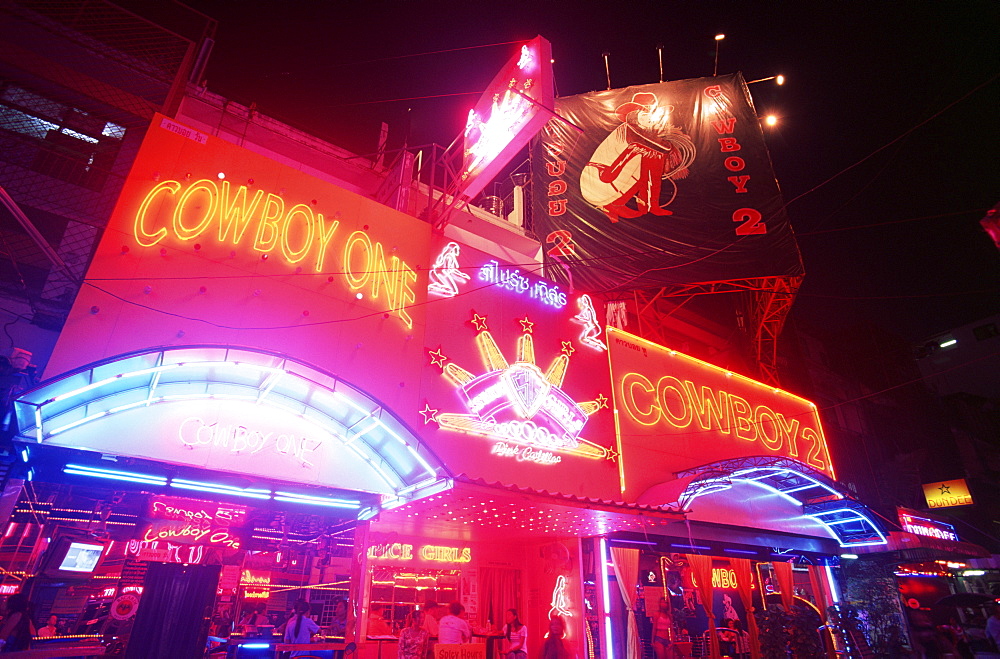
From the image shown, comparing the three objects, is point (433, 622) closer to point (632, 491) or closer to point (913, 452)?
point (632, 491)

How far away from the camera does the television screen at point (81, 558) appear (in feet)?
36.5

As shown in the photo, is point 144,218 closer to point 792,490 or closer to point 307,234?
point 307,234

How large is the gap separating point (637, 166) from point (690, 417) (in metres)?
7.39

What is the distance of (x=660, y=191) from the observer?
12.1 meters

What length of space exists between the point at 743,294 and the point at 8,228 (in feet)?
67.3

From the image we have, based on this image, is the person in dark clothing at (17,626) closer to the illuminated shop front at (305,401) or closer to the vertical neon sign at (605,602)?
the illuminated shop front at (305,401)

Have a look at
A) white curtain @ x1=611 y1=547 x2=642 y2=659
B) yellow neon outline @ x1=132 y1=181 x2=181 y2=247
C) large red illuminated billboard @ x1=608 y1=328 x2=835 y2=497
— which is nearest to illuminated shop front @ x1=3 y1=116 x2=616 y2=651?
yellow neon outline @ x1=132 y1=181 x2=181 y2=247

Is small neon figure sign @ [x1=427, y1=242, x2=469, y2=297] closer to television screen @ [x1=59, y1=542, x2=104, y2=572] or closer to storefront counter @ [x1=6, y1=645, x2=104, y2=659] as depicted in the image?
storefront counter @ [x1=6, y1=645, x2=104, y2=659]

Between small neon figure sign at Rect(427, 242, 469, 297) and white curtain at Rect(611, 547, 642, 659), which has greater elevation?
small neon figure sign at Rect(427, 242, 469, 297)

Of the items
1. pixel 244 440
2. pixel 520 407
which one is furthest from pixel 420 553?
pixel 244 440

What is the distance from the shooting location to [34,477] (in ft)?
25.8

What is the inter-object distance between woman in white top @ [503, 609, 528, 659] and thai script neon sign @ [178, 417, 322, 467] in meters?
5.54

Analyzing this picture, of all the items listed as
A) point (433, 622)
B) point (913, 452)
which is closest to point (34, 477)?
point (433, 622)

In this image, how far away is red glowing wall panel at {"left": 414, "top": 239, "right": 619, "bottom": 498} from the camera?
11.2m
